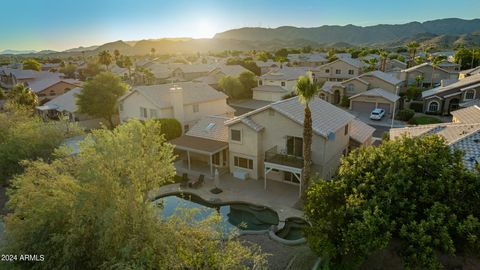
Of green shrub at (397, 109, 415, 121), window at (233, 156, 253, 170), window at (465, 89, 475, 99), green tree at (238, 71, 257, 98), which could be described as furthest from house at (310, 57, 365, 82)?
window at (233, 156, 253, 170)

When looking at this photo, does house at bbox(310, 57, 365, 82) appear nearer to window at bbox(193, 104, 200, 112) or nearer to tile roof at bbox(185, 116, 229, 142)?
window at bbox(193, 104, 200, 112)

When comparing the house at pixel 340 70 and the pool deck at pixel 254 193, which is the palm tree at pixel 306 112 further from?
the house at pixel 340 70

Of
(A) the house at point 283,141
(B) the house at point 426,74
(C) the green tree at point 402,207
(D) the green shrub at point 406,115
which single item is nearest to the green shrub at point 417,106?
(D) the green shrub at point 406,115

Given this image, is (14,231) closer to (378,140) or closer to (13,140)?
(13,140)

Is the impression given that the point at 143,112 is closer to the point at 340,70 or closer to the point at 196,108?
the point at 196,108

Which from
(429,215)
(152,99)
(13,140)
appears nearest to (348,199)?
(429,215)

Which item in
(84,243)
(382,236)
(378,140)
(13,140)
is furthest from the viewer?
(378,140)

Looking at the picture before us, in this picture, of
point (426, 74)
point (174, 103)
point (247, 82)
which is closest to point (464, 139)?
point (174, 103)

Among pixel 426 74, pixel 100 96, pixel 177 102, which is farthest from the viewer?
pixel 426 74
